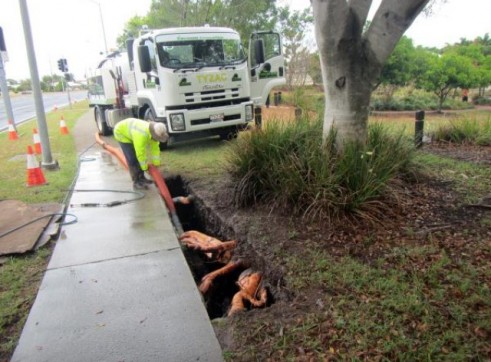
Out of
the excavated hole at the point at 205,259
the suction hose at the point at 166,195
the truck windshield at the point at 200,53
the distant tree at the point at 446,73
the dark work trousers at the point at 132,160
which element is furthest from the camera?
the distant tree at the point at 446,73

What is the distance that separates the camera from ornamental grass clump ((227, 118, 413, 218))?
3967 mm

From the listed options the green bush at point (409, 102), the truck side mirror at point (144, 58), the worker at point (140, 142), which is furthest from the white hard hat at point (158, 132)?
the green bush at point (409, 102)

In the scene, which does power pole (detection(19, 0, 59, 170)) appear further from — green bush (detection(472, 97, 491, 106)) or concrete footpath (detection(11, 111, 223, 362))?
green bush (detection(472, 97, 491, 106))

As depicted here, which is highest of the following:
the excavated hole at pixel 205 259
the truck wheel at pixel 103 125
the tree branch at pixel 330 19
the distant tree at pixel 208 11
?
the distant tree at pixel 208 11

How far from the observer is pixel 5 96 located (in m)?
15.2

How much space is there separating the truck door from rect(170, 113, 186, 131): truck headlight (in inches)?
85.8

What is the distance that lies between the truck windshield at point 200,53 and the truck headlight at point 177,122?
1.04 m

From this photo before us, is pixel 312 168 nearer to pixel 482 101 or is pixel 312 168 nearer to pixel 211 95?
pixel 211 95

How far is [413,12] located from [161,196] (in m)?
4.15

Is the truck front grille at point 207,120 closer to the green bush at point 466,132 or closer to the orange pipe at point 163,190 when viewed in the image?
the orange pipe at point 163,190

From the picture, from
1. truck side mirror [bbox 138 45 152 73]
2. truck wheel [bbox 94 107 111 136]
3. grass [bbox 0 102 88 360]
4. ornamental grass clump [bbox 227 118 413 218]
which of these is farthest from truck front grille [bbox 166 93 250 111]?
truck wheel [bbox 94 107 111 136]

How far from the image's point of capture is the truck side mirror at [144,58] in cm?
815

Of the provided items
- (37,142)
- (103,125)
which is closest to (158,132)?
(37,142)

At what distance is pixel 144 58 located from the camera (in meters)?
8.19
